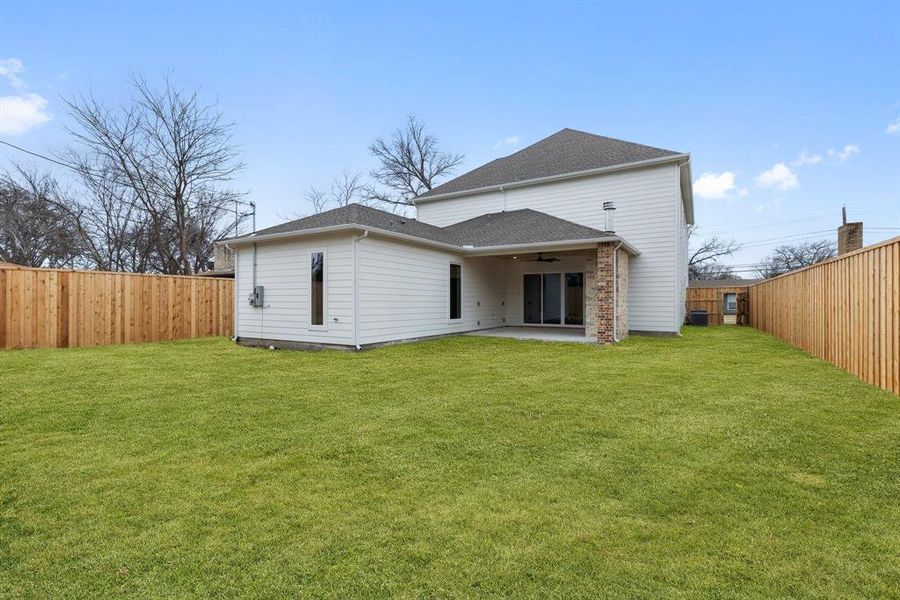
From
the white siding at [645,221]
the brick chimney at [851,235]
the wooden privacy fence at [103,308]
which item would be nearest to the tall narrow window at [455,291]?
the white siding at [645,221]

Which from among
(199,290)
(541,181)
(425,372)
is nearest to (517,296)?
(541,181)

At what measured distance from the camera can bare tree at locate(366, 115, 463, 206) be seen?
27906 mm

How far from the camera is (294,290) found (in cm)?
988

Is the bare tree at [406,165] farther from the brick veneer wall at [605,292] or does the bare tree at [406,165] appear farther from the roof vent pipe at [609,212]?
the brick veneer wall at [605,292]

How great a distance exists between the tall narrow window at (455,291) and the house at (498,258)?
0.05m

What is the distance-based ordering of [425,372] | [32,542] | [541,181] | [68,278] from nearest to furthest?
[32,542] < [425,372] < [68,278] < [541,181]

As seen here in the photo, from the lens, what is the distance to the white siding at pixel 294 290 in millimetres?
9055

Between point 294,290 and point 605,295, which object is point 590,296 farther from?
point 294,290

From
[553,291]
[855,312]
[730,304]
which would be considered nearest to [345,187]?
[553,291]

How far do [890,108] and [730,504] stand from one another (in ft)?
60.3

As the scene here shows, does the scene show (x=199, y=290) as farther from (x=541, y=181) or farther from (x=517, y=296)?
(x=541, y=181)

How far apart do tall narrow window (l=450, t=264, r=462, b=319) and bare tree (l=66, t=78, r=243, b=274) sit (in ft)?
47.1

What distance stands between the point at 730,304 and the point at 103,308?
78.2 ft

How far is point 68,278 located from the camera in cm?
975
